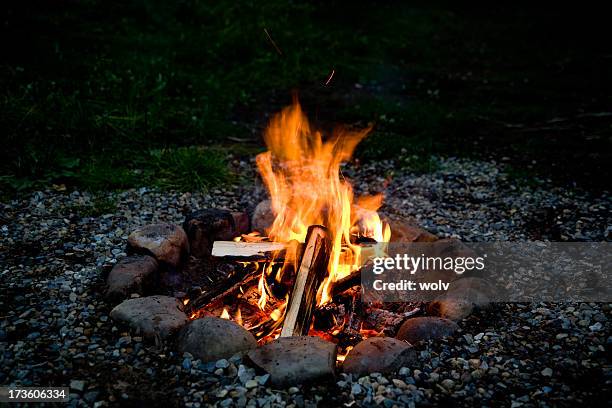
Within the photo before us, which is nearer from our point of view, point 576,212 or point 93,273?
point 93,273

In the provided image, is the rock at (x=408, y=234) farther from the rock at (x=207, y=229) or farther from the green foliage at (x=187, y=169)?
the green foliage at (x=187, y=169)

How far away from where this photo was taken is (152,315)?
4035 mm

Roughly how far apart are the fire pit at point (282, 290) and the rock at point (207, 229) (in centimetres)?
1

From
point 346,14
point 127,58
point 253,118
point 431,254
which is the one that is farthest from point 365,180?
point 346,14

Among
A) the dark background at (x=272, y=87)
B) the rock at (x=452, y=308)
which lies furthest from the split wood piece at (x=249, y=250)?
the dark background at (x=272, y=87)

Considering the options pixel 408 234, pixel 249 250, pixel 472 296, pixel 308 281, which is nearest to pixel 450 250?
pixel 408 234

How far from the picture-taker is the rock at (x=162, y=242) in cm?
494

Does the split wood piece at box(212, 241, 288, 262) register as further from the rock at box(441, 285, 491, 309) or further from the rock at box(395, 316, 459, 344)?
the rock at box(441, 285, 491, 309)

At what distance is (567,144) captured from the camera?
8.06 meters

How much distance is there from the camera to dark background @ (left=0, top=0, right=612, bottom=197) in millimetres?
7230

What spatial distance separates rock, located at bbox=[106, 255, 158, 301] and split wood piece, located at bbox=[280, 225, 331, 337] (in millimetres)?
1378

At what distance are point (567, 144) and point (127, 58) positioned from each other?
848 cm

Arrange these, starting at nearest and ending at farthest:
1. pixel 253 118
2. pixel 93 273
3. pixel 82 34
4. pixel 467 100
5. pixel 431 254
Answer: pixel 93 273
pixel 431 254
pixel 253 118
pixel 467 100
pixel 82 34

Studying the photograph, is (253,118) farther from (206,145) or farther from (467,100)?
(467,100)
